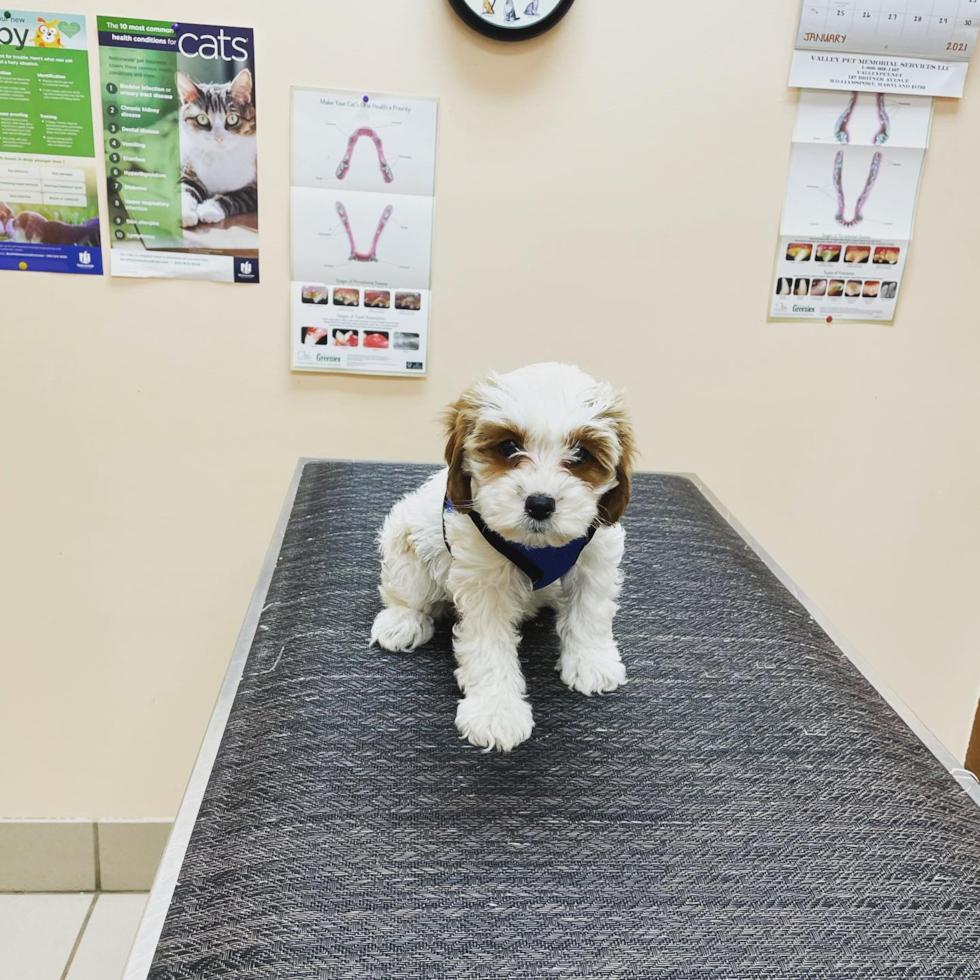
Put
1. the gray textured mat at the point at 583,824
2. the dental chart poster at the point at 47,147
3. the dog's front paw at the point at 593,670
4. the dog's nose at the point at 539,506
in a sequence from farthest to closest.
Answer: the dental chart poster at the point at 47,147
the dog's front paw at the point at 593,670
the dog's nose at the point at 539,506
the gray textured mat at the point at 583,824

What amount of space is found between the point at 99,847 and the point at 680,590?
4.83 feet

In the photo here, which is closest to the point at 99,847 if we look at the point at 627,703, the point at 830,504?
the point at 627,703

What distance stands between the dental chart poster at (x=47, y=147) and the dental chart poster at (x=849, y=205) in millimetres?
1267

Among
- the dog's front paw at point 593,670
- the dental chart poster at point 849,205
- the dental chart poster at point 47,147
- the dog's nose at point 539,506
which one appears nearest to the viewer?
the dog's nose at point 539,506

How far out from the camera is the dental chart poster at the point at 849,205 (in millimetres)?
1388

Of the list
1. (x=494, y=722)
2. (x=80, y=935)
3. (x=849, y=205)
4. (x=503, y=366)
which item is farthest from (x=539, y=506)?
(x=80, y=935)

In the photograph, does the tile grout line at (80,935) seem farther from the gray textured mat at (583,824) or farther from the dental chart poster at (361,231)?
the dental chart poster at (361,231)

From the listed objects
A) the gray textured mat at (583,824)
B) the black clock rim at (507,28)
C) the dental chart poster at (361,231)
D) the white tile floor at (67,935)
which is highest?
the black clock rim at (507,28)

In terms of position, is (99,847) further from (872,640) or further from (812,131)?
(812,131)

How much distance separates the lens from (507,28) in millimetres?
1268

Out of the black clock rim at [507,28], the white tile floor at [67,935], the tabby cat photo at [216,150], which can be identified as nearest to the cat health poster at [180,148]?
the tabby cat photo at [216,150]

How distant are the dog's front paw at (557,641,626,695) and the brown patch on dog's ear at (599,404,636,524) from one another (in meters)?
0.16

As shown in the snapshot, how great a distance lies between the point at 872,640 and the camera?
1707mm

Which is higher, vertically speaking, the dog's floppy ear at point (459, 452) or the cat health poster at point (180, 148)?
the cat health poster at point (180, 148)
